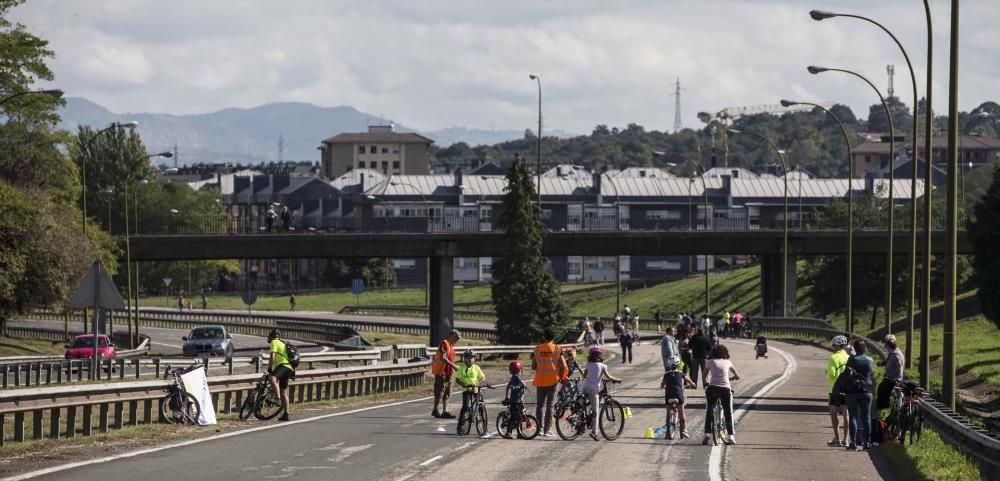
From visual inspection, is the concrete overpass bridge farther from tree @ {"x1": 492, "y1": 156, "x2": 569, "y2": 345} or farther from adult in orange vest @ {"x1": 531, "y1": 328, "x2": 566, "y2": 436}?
adult in orange vest @ {"x1": 531, "y1": 328, "x2": 566, "y2": 436}

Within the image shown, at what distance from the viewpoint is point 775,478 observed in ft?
68.8

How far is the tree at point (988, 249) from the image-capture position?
66375mm

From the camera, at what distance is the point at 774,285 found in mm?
97188

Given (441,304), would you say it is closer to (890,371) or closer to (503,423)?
(503,423)

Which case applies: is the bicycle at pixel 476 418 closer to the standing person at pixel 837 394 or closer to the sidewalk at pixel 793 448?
the sidewalk at pixel 793 448

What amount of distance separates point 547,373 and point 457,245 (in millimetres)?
58053

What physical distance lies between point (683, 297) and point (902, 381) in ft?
321

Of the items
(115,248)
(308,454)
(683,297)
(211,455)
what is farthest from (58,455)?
(683,297)

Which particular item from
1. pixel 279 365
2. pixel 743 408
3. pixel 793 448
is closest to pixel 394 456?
pixel 279 365

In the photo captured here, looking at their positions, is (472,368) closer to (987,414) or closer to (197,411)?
(197,411)

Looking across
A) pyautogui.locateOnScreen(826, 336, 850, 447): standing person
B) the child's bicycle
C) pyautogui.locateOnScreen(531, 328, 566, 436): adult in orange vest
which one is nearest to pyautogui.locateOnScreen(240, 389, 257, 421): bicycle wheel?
the child's bicycle

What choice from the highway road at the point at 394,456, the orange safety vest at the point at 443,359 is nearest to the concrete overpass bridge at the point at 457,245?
the orange safety vest at the point at 443,359

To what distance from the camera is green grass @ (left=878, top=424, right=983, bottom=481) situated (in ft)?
66.4

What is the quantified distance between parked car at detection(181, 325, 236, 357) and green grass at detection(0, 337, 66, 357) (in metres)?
9.82
